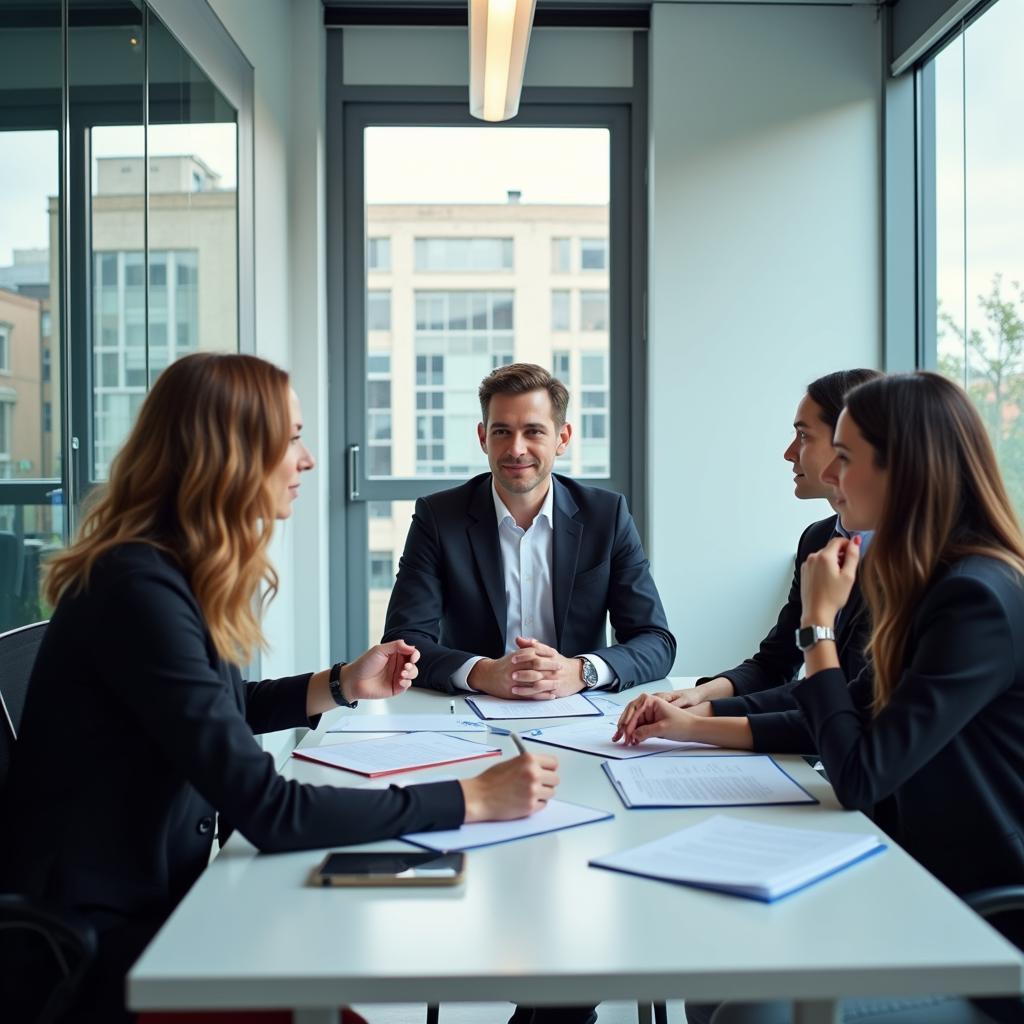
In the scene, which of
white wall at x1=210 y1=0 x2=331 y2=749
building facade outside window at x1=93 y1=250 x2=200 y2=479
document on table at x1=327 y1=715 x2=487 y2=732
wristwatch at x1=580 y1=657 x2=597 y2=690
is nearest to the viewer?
document on table at x1=327 y1=715 x2=487 y2=732

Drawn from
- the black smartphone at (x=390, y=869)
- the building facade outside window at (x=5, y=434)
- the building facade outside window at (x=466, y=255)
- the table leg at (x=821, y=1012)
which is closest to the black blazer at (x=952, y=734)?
the table leg at (x=821, y=1012)

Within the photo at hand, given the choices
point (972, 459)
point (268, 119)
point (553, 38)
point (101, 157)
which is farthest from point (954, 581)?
point (553, 38)

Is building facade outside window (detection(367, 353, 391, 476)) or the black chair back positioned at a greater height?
building facade outside window (detection(367, 353, 391, 476))

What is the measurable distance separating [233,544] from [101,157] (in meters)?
1.59

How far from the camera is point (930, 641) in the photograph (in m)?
1.61

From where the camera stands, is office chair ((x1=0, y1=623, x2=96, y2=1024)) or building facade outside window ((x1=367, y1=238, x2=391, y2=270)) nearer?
office chair ((x1=0, y1=623, x2=96, y2=1024))

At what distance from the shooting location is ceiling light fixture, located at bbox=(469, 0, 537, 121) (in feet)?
8.59

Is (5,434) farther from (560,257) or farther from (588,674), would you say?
(560,257)

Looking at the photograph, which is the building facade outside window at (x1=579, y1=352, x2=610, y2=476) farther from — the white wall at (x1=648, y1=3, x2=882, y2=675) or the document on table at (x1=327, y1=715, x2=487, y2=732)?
the document on table at (x1=327, y1=715, x2=487, y2=732)

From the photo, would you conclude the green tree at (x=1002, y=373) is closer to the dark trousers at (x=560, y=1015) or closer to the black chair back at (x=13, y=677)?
the dark trousers at (x=560, y=1015)

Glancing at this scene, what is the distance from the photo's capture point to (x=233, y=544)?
161cm

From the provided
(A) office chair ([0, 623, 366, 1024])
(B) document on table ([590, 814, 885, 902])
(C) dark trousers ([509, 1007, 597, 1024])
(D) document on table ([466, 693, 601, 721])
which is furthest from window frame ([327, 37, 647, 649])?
(B) document on table ([590, 814, 885, 902])

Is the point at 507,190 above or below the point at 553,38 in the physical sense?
below

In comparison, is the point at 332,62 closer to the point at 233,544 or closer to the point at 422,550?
the point at 422,550
